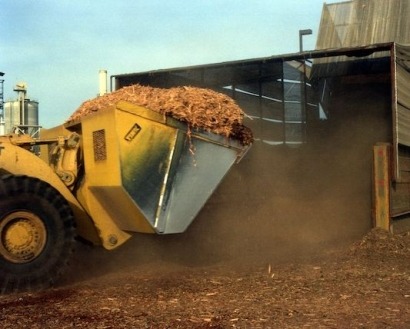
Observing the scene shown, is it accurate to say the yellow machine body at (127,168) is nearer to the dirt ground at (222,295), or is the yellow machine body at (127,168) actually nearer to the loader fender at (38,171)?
the loader fender at (38,171)

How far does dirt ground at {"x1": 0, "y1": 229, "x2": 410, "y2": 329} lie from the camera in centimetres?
441

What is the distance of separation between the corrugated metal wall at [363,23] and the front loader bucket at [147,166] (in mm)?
10824

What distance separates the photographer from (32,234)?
18.0 feet

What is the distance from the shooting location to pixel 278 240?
29.8 ft

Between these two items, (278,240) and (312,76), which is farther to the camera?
(312,76)

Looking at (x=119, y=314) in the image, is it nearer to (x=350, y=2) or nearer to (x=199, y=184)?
(x=199, y=184)

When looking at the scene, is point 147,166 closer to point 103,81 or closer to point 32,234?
point 32,234

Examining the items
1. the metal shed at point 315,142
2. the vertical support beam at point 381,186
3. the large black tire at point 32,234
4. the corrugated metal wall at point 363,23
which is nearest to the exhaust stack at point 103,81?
the metal shed at point 315,142

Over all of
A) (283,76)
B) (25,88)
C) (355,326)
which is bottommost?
(355,326)

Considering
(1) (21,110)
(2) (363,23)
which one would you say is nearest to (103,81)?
(2) (363,23)

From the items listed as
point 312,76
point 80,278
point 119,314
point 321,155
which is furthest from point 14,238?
point 312,76

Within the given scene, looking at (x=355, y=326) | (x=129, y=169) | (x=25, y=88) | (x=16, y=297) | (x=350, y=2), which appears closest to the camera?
(x=355, y=326)

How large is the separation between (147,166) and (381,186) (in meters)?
4.56

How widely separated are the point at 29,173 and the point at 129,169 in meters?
1.16
